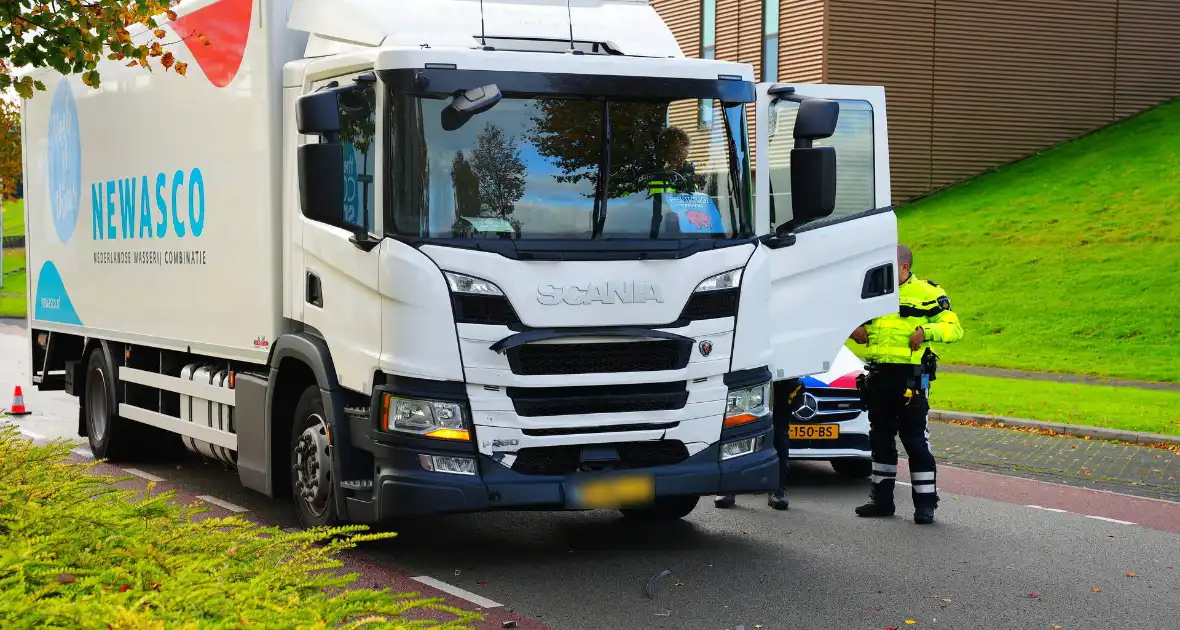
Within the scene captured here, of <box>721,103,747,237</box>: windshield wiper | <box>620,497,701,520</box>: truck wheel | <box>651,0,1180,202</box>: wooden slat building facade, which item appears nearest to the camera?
<box>721,103,747,237</box>: windshield wiper

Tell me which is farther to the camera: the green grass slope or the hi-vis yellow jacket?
the green grass slope

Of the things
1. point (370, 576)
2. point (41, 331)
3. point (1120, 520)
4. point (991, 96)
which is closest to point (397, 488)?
point (370, 576)

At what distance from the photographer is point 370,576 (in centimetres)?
759

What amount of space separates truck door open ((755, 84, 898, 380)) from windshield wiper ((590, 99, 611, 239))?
106 centimetres

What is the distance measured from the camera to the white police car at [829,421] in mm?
10781

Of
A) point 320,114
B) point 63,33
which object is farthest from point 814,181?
point 63,33

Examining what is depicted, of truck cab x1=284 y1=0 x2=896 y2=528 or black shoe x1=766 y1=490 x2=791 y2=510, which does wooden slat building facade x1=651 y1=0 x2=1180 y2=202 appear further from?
truck cab x1=284 y1=0 x2=896 y2=528

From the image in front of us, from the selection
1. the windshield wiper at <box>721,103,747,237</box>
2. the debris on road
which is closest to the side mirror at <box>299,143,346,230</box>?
the windshield wiper at <box>721,103,747,237</box>

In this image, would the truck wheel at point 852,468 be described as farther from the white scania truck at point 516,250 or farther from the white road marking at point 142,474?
the white road marking at point 142,474

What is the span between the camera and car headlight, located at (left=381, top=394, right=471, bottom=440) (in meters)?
7.31

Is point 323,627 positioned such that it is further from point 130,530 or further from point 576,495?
point 576,495

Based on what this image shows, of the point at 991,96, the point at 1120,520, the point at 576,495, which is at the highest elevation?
the point at 991,96

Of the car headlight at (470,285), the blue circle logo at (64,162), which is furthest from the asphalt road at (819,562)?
the blue circle logo at (64,162)

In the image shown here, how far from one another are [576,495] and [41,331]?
26.5 ft
